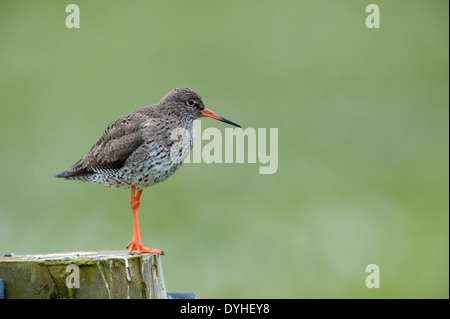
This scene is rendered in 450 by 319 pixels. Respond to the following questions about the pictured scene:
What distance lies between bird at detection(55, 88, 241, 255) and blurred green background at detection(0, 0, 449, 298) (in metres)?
4.28

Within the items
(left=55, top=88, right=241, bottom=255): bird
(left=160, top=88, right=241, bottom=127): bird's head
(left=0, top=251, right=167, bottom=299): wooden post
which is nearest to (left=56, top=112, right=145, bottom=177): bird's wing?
→ (left=55, top=88, right=241, bottom=255): bird

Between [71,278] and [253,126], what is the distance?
38.7 ft

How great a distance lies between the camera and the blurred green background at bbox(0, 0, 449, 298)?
11828 mm

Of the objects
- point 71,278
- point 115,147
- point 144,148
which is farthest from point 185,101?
point 71,278

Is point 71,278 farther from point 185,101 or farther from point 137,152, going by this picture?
point 185,101

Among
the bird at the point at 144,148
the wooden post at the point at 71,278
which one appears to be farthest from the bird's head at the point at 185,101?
the wooden post at the point at 71,278

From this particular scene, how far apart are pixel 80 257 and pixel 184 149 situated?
1.62 metres

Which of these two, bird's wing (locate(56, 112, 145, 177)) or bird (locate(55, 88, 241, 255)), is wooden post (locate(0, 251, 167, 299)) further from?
bird's wing (locate(56, 112, 145, 177))

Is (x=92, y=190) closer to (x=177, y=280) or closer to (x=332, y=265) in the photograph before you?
(x=177, y=280)

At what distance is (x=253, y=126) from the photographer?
15914 millimetres

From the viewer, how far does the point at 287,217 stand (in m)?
13.8

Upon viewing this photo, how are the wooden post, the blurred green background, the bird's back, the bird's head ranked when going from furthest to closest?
the blurred green background → the bird's head → the bird's back → the wooden post

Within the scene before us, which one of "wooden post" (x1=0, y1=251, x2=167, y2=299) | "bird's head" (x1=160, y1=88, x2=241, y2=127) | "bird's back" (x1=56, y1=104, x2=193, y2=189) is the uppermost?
"bird's head" (x1=160, y1=88, x2=241, y2=127)

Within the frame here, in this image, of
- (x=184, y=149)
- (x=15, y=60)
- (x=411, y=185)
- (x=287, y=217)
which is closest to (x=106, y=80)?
(x=15, y=60)
